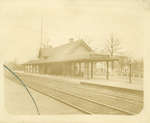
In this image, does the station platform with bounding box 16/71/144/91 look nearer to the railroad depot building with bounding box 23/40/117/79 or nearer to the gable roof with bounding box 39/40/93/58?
the railroad depot building with bounding box 23/40/117/79

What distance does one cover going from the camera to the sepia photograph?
1689mm

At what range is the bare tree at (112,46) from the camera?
168cm

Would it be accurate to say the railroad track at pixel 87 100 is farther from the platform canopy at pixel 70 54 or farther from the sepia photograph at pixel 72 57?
the platform canopy at pixel 70 54

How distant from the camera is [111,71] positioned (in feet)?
5.45

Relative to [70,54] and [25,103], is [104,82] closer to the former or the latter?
[70,54]

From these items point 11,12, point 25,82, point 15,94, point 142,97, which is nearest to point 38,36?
point 11,12

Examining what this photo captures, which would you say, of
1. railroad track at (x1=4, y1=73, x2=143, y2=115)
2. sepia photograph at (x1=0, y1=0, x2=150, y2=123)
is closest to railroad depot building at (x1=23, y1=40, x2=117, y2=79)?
sepia photograph at (x1=0, y1=0, x2=150, y2=123)

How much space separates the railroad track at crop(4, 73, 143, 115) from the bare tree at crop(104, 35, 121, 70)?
0.40 meters

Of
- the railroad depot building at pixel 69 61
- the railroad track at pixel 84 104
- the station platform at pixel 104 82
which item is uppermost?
the railroad depot building at pixel 69 61

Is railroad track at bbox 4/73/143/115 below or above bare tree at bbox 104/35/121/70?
below

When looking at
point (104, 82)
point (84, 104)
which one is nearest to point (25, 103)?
point (84, 104)

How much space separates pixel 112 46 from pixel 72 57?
1.29 feet

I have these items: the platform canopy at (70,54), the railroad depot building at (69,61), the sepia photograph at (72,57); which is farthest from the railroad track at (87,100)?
the platform canopy at (70,54)

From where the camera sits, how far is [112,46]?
1.74 m
